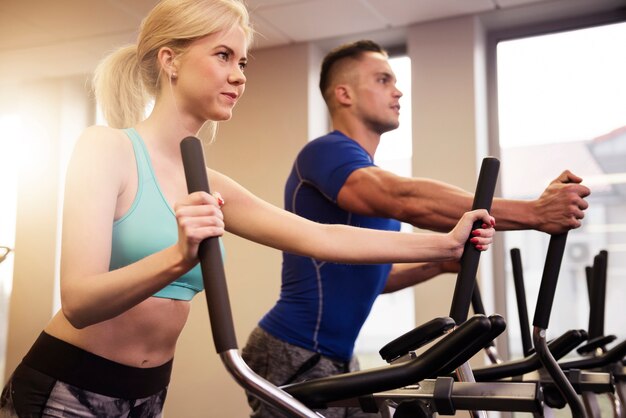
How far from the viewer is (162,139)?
4.62ft

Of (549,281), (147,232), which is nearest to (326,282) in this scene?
(549,281)

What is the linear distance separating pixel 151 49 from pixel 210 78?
0.18 meters

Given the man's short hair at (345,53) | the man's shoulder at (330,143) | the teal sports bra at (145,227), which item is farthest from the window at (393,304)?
the teal sports bra at (145,227)

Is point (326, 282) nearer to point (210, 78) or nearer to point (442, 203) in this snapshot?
point (442, 203)

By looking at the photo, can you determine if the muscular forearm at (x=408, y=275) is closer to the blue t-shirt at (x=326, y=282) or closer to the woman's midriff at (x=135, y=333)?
the blue t-shirt at (x=326, y=282)

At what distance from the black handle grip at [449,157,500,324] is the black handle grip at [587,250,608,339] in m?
1.03

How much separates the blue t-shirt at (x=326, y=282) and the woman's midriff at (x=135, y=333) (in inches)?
30.1

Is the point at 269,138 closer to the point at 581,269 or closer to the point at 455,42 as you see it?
the point at 455,42

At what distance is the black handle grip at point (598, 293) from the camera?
220 cm

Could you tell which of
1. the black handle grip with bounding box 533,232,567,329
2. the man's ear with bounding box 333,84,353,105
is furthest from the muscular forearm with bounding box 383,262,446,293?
the black handle grip with bounding box 533,232,567,329

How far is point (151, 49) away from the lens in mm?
1489

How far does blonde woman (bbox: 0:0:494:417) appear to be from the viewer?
42.6 inches

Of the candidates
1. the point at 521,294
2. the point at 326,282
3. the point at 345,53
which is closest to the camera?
the point at 521,294

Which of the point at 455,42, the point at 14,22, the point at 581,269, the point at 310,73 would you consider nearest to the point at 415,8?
the point at 455,42
